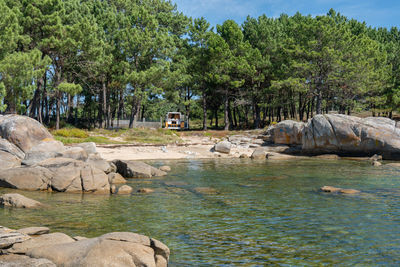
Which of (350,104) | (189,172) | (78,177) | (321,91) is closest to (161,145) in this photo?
(189,172)

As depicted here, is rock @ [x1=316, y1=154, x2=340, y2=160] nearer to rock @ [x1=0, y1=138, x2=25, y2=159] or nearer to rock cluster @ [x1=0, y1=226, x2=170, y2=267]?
Answer: rock @ [x1=0, y1=138, x2=25, y2=159]

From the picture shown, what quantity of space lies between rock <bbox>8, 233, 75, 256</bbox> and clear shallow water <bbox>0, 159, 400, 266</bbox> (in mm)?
1394

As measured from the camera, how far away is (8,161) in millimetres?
16547

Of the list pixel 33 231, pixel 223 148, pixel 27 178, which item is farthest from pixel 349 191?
pixel 223 148

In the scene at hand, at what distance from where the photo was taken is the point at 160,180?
17.5 meters

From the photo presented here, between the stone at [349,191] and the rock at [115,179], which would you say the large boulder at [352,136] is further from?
the rock at [115,179]

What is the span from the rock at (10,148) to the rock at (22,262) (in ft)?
42.6

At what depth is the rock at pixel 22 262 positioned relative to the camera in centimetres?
553

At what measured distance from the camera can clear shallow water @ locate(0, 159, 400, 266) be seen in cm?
726

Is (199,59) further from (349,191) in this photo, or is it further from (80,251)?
(80,251)

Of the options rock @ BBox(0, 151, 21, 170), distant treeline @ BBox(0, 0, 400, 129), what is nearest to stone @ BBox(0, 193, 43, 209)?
rock @ BBox(0, 151, 21, 170)

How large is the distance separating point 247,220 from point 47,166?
31.0 feet

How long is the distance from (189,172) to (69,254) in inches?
580

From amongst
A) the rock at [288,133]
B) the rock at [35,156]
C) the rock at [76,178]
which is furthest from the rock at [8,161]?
the rock at [288,133]
